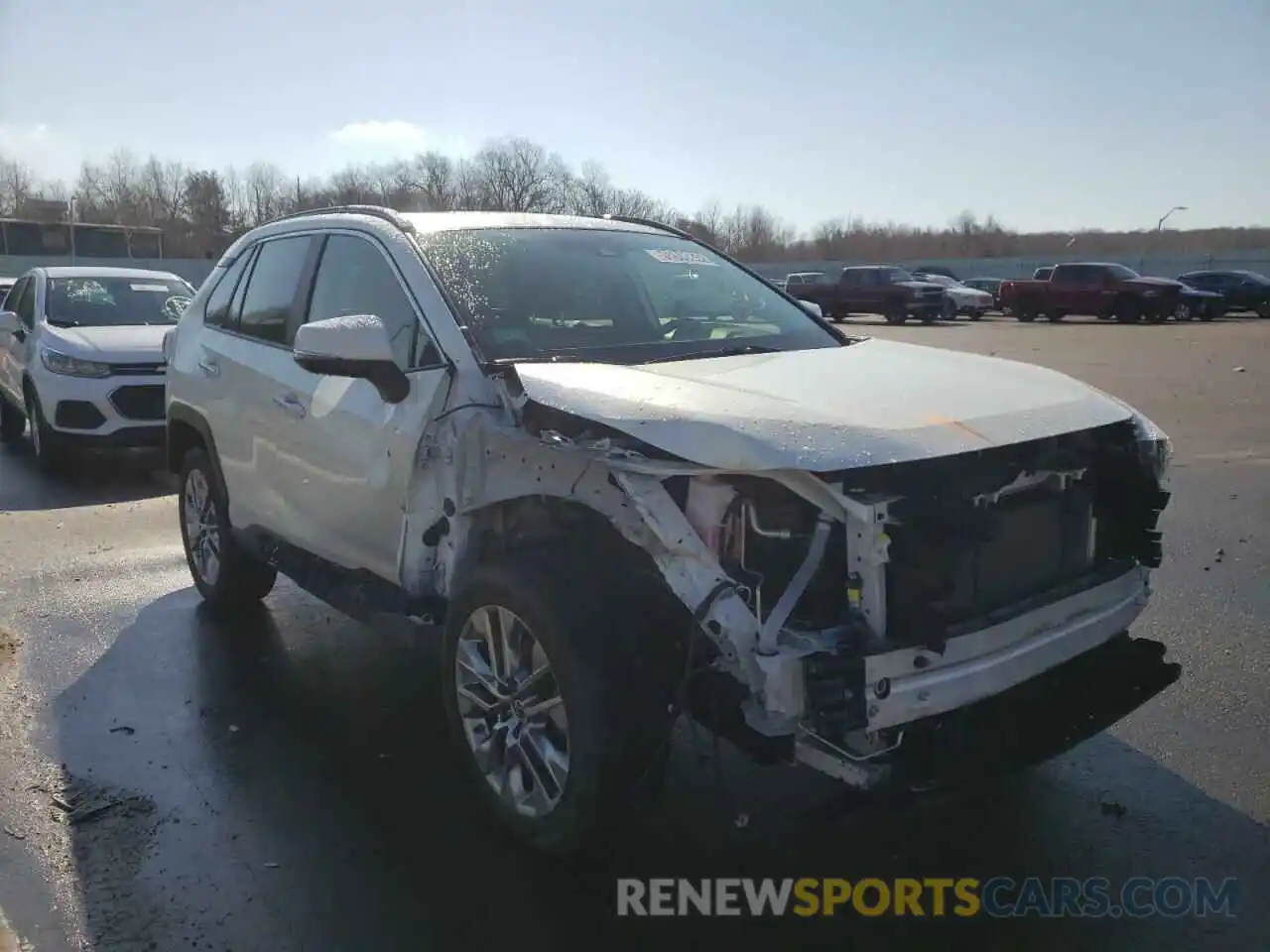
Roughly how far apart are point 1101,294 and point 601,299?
3204 cm

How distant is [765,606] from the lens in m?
2.91

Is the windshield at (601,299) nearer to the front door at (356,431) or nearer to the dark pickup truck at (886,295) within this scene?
the front door at (356,431)

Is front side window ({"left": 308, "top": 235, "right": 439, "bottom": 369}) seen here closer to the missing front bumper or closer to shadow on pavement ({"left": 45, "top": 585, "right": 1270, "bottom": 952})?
shadow on pavement ({"left": 45, "top": 585, "right": 1270, "bottom": 952})

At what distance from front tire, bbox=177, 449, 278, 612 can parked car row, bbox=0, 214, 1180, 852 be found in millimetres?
854

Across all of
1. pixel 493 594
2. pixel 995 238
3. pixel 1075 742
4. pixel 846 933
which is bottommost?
pixel 846 933

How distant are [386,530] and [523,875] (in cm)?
137

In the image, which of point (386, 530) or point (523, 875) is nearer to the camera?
point (523, 875)

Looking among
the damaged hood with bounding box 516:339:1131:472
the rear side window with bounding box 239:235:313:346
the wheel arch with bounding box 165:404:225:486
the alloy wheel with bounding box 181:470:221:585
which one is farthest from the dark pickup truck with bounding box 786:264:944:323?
the damaged hood with bounding box 516:339:1131:472

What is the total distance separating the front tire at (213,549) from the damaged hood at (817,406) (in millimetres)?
2789

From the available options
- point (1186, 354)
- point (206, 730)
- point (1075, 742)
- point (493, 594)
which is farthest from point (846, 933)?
point (1186, 354)

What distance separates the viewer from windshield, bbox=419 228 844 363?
3895 millimetres

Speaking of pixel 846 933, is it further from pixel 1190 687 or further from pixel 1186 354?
pixel 1186 354

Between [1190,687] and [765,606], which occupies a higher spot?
[765,606]

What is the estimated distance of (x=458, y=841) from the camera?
3469 millimetres
